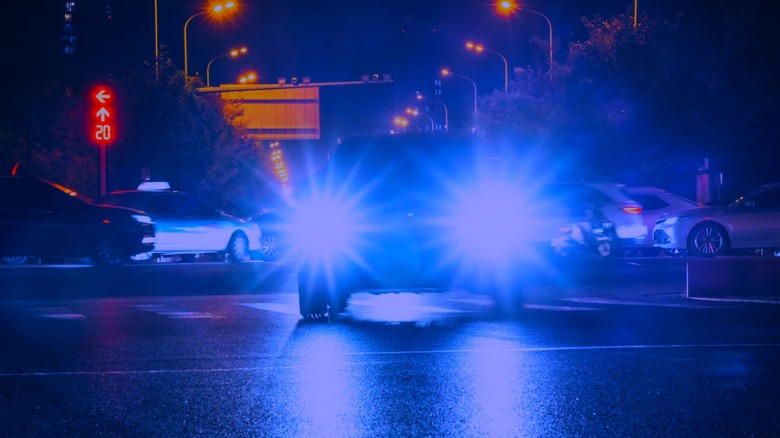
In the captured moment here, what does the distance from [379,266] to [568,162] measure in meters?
34.7

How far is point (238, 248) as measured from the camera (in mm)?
27562

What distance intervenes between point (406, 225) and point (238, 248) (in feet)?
51.1

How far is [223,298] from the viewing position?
16.0 m

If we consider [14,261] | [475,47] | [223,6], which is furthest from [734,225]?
[475,47]

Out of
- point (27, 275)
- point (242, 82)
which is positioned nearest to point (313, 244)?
point (27, 275)

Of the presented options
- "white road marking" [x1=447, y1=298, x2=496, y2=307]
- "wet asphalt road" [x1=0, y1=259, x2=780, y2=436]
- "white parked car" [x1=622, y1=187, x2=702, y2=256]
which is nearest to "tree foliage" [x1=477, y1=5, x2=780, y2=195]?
"white parked car" [x1=622, y1=187, x2=702, y2=256]

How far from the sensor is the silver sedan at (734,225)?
23969 mm

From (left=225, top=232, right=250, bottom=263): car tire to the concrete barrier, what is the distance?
13.9 meters

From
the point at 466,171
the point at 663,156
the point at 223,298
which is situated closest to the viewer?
the point at 466,171

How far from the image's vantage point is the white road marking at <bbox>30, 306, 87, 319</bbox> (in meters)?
13.3

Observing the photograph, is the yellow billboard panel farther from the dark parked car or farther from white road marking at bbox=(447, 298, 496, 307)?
white road marking at bbox=(447, 298, 496, 307)

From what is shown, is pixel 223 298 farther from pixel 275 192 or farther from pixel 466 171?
pixel 275 192

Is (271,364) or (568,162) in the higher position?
(568,162)

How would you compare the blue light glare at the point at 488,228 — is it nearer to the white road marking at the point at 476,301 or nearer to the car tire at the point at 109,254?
the white road marking at the point at 476,301
